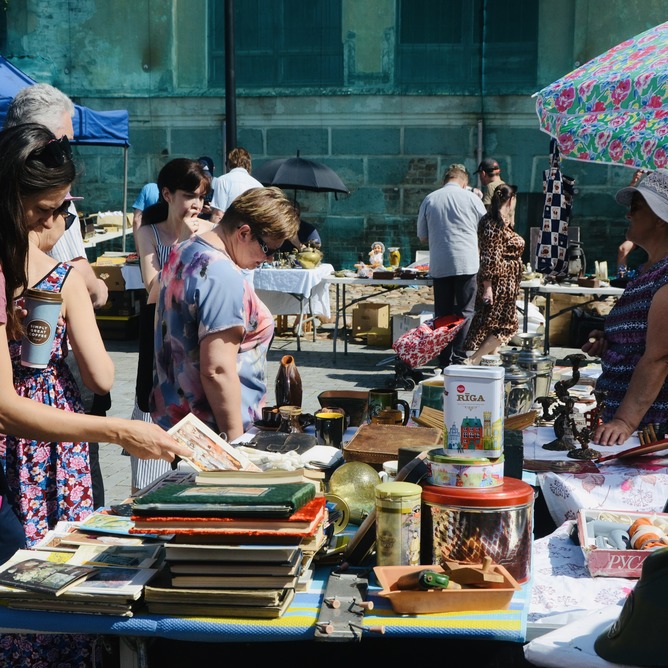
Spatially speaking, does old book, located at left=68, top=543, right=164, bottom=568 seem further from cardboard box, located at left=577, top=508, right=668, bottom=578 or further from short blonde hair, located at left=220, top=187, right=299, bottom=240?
short blonde hair, located at left=220, top=187, right=299, bottom=240

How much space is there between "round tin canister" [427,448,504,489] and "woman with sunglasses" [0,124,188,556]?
2.20 feet

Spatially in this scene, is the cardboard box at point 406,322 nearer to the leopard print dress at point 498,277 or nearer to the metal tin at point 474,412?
the leopard print dress at point 498,277

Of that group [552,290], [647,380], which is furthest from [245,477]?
[552,290]

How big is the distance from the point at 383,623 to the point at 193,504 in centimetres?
47

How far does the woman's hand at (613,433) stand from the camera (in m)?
3.32

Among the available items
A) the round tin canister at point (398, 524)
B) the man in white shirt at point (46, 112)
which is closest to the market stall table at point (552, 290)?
the man in white shirt at point (46, 112)

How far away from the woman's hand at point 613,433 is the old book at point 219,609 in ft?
5.22

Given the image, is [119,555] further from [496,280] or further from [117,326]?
[117,326]

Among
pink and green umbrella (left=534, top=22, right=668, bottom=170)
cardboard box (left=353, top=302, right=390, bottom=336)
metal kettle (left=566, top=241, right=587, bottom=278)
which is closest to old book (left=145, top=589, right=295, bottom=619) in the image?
pink and green umbrella (left=534, top=22, right=668, bottom=170)

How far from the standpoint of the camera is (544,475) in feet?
9.62

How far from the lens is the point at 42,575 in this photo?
214 centimetres

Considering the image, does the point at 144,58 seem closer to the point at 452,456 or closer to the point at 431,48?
the point at 431,48

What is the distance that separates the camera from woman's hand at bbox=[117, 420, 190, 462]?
7.93 ft

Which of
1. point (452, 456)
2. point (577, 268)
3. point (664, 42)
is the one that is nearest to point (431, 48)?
point (577, 268)
